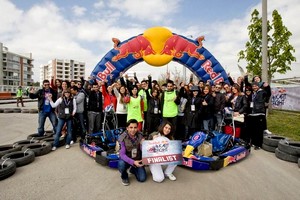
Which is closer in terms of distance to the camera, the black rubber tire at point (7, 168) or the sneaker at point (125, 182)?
the sneaker at point (125, 182)

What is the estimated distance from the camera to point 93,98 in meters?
5.43

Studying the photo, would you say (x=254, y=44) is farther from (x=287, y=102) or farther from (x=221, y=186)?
(x=221, y=186)

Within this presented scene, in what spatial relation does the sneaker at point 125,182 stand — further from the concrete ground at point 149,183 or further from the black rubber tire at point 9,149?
the black rubber tire at point 9,149

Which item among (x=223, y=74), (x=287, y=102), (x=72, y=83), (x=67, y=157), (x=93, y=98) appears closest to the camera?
(x=67, y=157)

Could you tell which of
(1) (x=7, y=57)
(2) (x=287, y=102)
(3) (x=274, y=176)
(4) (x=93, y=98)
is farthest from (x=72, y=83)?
(1) (x=7, y=57)

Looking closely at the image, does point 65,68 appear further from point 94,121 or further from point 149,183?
point 149,183

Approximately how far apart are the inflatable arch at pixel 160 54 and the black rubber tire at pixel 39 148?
3.92m

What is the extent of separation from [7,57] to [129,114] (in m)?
59.8

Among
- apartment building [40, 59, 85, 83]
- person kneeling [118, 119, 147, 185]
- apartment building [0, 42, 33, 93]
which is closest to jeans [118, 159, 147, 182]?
person kneeling [118, 119, 147, 185]

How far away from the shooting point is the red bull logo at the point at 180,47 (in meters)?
8.08

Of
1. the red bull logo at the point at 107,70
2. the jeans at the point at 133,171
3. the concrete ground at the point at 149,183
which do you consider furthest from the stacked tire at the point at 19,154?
the red bull logo at the point at 107,70

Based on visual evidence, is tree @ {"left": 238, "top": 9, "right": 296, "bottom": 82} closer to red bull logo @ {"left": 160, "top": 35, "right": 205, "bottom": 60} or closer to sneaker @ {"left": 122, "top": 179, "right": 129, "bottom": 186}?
red bull logo @ {"left": 160, "top": 35, "right": 205, "bottom": 60}

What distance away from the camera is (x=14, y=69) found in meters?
54.7

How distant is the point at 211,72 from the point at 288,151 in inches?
175
